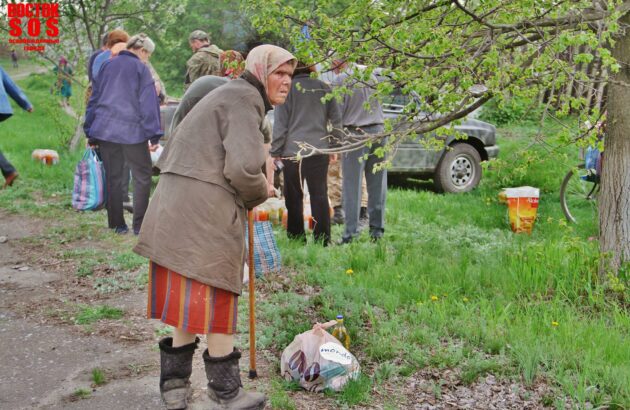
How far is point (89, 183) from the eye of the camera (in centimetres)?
953

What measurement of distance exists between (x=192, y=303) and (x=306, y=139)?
3.57 meters

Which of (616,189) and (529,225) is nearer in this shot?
(616,189)

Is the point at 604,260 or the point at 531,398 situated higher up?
the point at 604,260

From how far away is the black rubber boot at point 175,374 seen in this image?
4.02 metres

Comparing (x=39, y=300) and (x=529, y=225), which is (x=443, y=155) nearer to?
(x=529, y=225)

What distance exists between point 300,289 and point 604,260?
2354mm

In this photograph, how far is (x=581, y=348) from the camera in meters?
→ 4.58

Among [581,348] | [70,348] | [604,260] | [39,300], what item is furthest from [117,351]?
[604,260]

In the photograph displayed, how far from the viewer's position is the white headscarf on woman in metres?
3.92

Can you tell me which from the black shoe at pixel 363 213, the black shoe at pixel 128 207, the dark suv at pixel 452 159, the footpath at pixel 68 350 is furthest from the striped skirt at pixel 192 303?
the dark suv at pixel 452 159

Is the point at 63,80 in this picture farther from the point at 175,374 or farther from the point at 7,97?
the point at 175,374

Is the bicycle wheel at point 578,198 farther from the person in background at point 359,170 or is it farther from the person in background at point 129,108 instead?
the person in background at point 129,108

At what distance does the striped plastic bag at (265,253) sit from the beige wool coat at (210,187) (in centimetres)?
249

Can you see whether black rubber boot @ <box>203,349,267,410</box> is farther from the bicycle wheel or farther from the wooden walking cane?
the bicycle wheel
